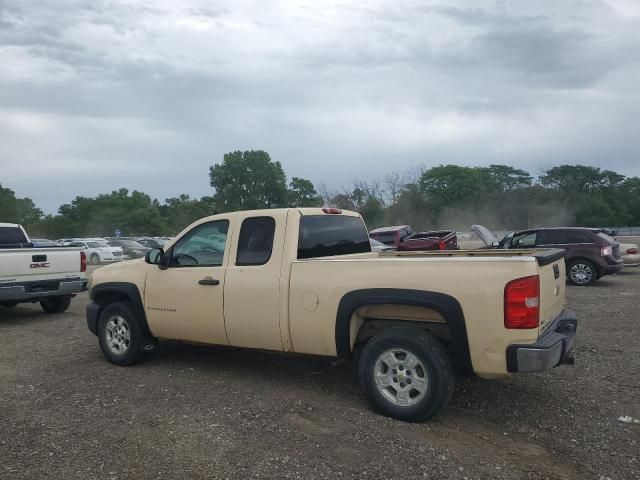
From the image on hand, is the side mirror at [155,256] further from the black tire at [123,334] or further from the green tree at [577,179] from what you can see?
the green tree at [577,179]

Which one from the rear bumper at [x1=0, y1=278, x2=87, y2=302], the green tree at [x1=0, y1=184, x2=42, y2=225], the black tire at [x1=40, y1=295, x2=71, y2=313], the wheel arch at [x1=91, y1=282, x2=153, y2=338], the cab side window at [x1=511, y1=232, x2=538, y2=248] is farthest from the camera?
the green tree at [x1=0, y1=184, x2=42, y2=225]

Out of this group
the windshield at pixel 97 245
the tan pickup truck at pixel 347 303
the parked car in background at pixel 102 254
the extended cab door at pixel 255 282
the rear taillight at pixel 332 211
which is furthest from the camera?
the windshield at pixel 97 245

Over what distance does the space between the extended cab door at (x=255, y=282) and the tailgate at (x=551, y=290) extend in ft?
7.33

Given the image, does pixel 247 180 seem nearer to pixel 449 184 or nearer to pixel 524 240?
pixel 449 184

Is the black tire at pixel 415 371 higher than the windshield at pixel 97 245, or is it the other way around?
the windshield at pixel 97 245

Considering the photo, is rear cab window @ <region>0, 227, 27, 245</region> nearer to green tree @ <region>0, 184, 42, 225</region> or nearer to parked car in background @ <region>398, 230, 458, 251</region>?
parked car in background @ <region>398, 230, 458, 251</region>

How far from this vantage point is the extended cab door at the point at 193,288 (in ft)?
17.9

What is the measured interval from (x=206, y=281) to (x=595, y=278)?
436 inches

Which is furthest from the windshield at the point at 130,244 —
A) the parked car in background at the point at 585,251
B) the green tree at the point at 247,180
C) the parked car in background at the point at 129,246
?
the green tree at the point at 247,180

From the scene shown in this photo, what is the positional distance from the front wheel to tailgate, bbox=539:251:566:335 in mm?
9208

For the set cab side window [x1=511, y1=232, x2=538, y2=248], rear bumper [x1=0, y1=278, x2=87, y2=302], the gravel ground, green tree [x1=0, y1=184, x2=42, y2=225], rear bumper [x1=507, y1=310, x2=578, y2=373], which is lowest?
the gravel ground

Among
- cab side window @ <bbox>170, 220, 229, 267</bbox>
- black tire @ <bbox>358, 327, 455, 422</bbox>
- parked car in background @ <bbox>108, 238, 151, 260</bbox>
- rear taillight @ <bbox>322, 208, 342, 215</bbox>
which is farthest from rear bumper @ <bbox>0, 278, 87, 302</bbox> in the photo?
parked car in background @ <bbox>108, 238, 151, 260</bbox>

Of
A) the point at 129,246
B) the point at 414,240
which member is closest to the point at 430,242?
the point at 414,240

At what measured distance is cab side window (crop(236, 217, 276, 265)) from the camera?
Answer: 525cm
